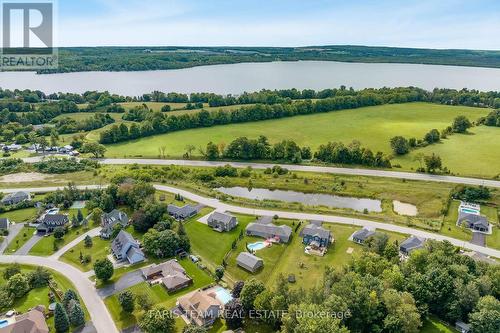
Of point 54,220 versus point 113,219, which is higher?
point 113,219

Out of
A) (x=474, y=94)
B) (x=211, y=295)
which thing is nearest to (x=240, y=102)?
(x=474, y=94)

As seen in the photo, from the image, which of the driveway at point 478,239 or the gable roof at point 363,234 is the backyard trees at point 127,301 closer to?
the gable roof at point 363,234

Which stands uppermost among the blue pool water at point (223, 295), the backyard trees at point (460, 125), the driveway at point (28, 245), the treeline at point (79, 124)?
the backyard trees at point (460, 125)

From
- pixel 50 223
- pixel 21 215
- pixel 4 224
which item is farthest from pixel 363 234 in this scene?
pixel 21 215

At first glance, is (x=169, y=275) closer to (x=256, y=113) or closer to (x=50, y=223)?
(x=50, y=223)

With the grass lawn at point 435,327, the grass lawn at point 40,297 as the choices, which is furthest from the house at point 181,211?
the grass lawn at point 435,327

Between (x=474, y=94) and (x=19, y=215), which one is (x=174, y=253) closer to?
(x=19, y=215)
